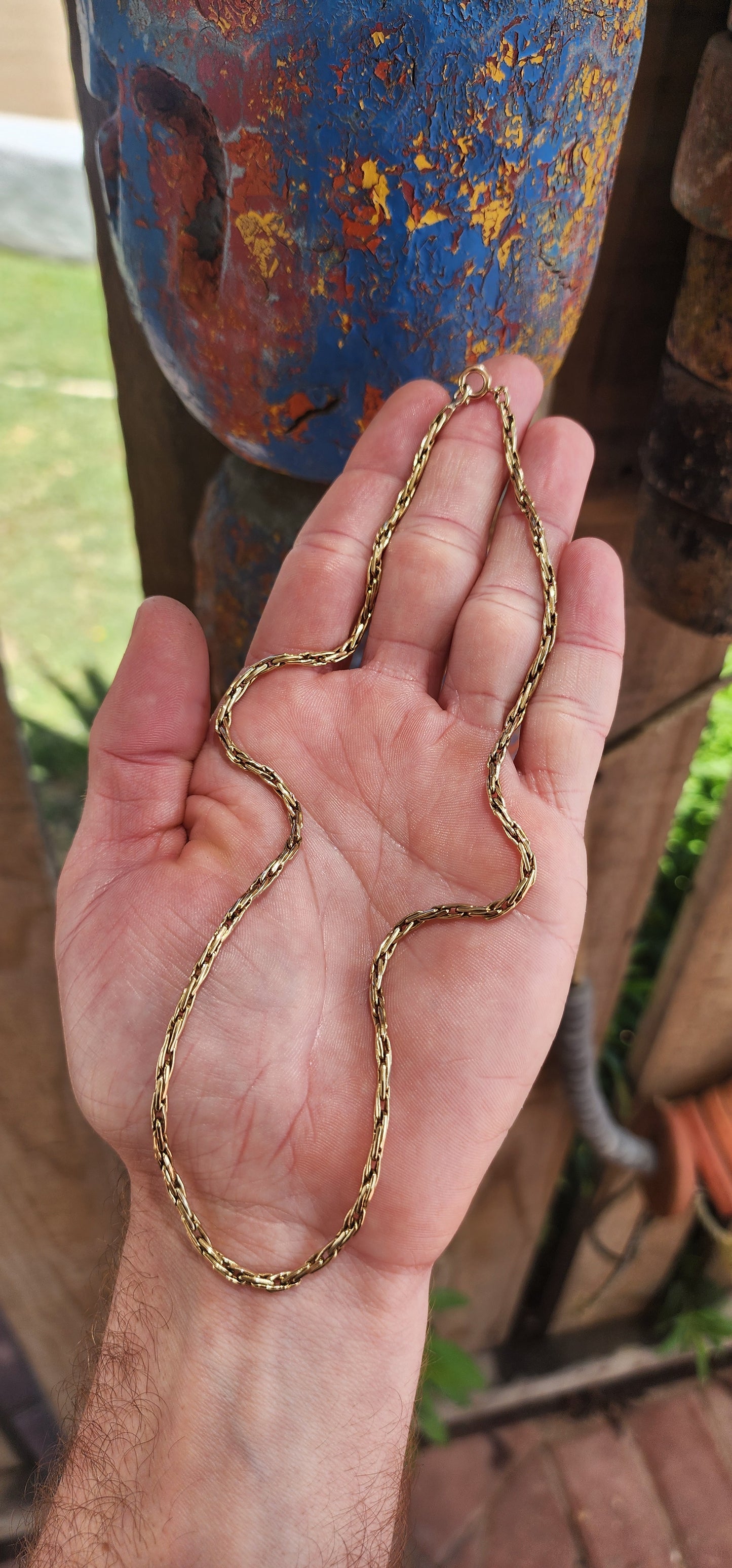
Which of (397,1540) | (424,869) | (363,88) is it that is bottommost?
(397,1540)

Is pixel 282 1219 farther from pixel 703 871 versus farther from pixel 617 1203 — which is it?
pixel 617 1203

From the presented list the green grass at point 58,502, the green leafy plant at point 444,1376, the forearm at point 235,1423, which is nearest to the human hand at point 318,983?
the forearm at point 235,1423

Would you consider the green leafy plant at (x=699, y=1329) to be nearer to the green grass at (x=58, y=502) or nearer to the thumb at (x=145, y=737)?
the thumb at (x=145, y=737)

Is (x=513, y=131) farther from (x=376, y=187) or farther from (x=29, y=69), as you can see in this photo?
(x=29, y=69)

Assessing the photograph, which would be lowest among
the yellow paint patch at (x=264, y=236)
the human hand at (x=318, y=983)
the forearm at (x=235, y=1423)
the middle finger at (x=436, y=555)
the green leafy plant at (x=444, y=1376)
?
the green leafy plant at (x=444, y=1376)

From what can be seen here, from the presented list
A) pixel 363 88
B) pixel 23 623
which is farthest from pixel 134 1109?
pixel 23 623

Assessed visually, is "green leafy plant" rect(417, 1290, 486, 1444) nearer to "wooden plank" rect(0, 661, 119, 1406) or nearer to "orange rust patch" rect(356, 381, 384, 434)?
"wooden plank" rect(0, 661, 119, 1406)
